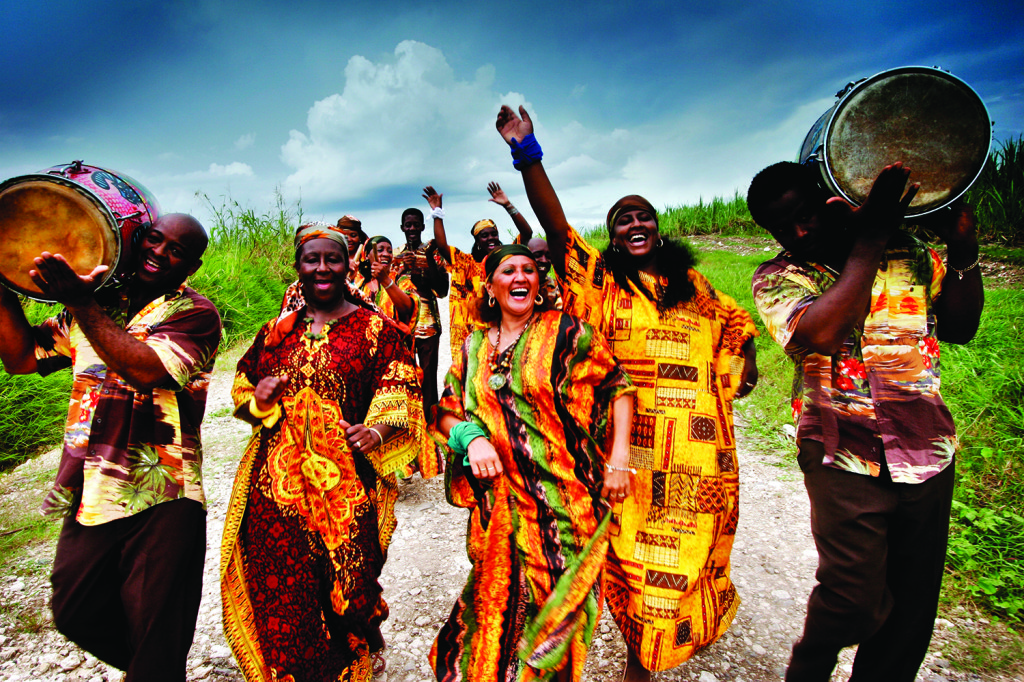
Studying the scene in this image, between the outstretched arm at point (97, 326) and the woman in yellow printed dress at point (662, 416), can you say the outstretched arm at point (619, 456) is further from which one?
the outstretched arm at point (97, 326)

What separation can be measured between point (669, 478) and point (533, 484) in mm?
634

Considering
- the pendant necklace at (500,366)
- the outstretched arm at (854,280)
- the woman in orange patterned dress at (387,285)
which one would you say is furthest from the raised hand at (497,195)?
the outstretched arm at (854,280)

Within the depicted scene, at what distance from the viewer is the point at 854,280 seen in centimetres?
174

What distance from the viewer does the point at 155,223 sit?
6.82 ft

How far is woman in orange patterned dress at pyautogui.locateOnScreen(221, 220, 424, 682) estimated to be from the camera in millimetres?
2283

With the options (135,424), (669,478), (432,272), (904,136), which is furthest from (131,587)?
(432,272)

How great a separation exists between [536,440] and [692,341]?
2.82ft

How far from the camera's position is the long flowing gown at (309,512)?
229 centimetres

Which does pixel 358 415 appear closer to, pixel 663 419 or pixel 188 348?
pixel 188 348

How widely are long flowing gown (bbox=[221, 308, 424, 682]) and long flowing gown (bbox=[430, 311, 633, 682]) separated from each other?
0.44m

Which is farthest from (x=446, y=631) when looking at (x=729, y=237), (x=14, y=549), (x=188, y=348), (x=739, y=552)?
(x=729, y=237)

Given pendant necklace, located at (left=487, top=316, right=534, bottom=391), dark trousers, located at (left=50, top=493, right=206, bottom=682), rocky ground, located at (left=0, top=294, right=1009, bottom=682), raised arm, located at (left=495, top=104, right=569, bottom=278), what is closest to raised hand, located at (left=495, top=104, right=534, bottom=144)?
raised arm, located at (left=495, top=104, right=569, bottom=278)

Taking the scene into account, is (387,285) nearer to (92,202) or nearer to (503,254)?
(503,254)

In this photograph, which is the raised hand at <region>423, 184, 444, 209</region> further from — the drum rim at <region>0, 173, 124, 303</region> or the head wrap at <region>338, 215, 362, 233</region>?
the drum rim at <region>0, 173, 124, 303</region>
